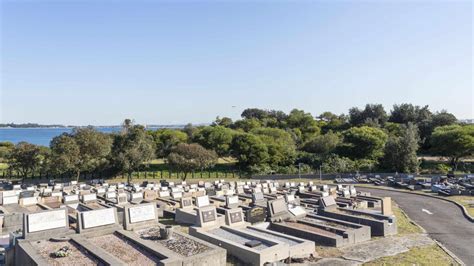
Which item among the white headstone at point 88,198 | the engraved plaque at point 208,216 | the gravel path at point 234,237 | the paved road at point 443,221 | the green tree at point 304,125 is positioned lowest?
the paved road at point 443,221

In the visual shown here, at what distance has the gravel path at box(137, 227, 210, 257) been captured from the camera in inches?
438

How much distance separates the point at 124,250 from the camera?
1137 cm

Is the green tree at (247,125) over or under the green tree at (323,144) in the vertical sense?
over

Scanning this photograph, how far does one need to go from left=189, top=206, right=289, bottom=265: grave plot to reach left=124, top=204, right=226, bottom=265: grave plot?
876mm

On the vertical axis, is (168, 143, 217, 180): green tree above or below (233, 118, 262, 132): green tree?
below

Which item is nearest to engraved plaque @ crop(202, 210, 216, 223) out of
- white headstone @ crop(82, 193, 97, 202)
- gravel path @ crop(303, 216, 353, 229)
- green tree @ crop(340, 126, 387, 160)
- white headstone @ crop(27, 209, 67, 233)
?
gravel path @ crop(303, 216, 353, 229)

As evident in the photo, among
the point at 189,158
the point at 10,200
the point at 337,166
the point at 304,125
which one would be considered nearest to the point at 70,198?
the point at 10,200

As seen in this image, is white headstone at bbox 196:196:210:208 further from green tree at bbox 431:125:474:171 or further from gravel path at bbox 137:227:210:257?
green tree at bbox 431:125:474:171

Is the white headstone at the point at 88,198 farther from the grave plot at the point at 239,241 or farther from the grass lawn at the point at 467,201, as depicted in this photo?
the grass lawn at the point at 467,201

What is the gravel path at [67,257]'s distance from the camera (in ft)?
34.0

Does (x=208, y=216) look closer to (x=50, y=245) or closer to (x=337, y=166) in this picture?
(x=50, y=245)

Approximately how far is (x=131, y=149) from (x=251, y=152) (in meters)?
16.8

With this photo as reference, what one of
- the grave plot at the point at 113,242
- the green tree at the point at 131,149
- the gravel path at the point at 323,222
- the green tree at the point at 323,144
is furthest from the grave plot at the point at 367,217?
the green tree at the point at 323,144

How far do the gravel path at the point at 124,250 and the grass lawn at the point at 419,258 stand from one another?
270 inches
